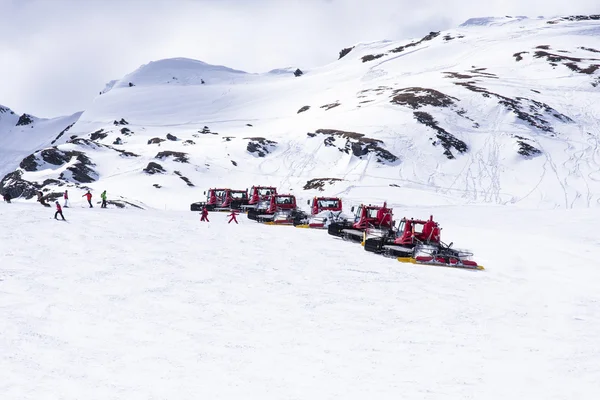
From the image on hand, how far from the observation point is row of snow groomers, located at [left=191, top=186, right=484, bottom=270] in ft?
64.6

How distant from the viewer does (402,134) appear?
239 ft

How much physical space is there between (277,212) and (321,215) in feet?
9.74

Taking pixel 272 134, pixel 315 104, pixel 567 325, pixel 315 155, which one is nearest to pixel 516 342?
pixel 567 325

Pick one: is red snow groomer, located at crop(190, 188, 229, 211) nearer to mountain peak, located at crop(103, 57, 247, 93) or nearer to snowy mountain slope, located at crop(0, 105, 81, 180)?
snowy mountain slope, located at crop(0, 105, 81, 180)

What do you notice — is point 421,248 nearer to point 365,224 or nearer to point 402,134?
point 365,224

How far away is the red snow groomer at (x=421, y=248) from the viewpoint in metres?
19.3

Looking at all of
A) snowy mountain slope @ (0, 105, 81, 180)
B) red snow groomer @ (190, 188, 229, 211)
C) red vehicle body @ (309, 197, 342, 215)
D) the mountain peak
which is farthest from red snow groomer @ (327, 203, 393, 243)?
the mountain peak

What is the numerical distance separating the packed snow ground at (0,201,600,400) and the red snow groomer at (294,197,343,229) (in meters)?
8.13

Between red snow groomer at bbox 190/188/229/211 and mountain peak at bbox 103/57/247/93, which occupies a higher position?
mountain peak at bbox 103/57/247/93

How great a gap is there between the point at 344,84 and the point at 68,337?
4879 inches

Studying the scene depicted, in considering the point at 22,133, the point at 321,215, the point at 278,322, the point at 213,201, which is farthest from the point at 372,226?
the point at 22,133

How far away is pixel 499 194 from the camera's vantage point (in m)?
54.3

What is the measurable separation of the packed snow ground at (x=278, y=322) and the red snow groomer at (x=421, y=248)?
815mm

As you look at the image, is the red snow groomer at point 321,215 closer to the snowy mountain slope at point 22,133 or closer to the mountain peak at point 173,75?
the snowy mountain slope at point 22,133
